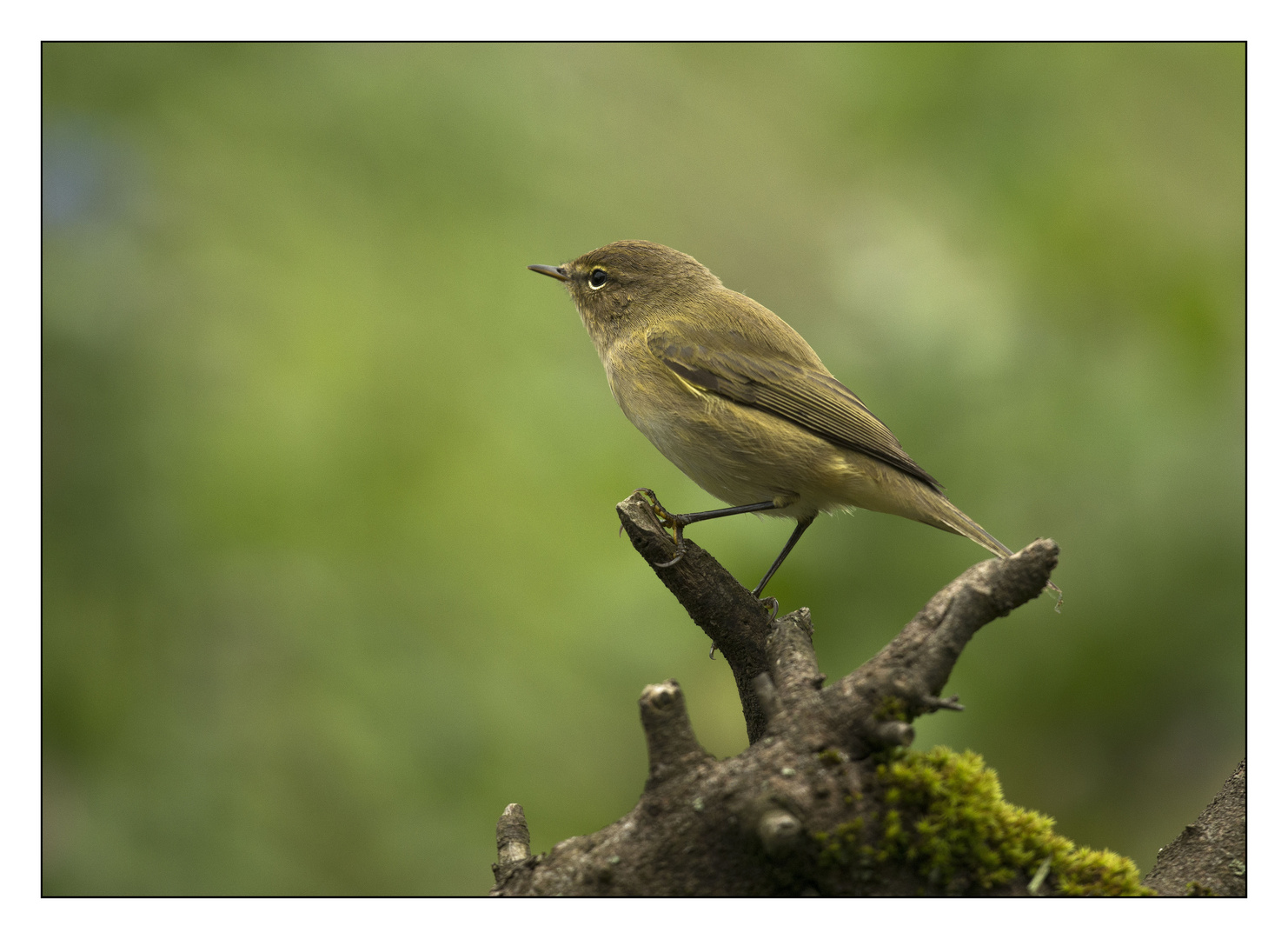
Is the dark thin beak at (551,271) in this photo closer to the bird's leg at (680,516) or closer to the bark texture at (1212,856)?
the bird's leg at (680,516)

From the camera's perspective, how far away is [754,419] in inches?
166

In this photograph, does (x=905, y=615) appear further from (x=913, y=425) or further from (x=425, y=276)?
(x=425, y=276)

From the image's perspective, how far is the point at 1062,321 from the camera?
5.52 metres

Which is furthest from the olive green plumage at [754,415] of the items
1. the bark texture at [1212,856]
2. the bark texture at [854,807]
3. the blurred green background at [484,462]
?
the bark texture at [854,807]

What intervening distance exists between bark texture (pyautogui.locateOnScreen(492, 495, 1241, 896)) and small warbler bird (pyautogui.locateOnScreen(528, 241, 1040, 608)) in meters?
1.21

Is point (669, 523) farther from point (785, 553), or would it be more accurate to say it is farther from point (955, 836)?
point (955, 836)

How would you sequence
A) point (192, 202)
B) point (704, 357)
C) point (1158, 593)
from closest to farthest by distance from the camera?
point (704, 357) < point (1158, 593) < point (192, 202)

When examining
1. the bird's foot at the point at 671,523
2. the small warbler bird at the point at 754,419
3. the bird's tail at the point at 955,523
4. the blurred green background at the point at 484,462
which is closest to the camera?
the bird's foot at the point at 671,523

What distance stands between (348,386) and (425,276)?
1.00m

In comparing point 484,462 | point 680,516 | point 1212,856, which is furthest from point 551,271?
point 1212,856

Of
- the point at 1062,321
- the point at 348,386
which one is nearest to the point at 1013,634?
the point at 1062,321

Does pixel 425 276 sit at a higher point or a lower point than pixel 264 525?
higher

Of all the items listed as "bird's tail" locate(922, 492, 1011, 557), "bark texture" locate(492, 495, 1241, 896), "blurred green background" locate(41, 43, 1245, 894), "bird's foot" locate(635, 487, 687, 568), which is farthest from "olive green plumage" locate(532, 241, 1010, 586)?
"bark texture" locate(492, 495, 1241, 896)

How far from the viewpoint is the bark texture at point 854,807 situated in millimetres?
2438
